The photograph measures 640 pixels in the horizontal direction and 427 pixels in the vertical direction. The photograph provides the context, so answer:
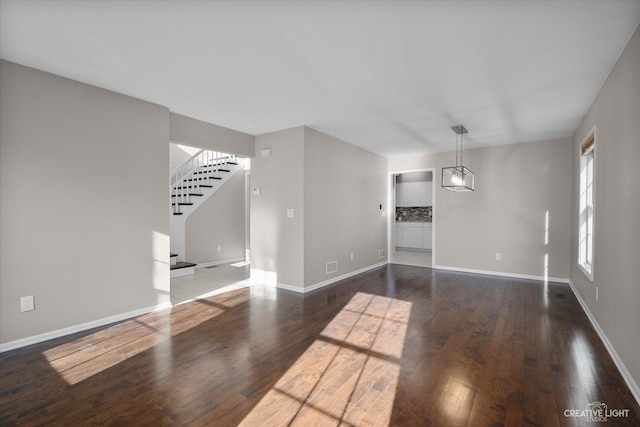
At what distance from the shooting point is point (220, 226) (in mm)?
7156

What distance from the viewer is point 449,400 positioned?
2.01 metres

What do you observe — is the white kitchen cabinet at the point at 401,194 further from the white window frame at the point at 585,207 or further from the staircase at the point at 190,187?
the white window frame at the point at 585,207

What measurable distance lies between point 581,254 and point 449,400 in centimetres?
370

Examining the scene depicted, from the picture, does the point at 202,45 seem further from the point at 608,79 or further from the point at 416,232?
the point at 416,232

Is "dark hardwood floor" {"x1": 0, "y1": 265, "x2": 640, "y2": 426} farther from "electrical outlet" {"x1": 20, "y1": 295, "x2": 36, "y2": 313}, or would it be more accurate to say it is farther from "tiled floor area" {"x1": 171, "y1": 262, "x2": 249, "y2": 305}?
"tiled floor area" {"x1": 171, "y1": 262, "x2": 249, "y2": 305}

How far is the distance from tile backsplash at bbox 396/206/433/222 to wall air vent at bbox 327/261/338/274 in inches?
195

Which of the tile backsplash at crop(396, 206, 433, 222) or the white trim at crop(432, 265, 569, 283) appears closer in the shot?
the white trim at crop(432, 265, 569, 283)

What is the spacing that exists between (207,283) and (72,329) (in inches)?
86.1

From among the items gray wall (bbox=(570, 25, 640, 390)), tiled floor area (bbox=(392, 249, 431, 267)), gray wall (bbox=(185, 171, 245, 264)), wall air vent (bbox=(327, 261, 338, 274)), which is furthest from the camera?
tiled floor area (bbox=(392, 249, 431, 267))

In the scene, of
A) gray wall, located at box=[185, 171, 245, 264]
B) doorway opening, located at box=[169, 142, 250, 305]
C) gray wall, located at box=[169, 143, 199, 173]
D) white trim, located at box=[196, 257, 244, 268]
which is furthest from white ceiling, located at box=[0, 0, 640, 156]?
gray wall, located at box=[169, 143, 199, 173]

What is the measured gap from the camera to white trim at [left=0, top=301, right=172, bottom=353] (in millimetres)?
2719

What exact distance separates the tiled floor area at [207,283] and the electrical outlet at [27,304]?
57.9 inches

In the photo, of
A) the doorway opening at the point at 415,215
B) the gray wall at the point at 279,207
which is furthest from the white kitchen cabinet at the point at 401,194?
the gray wall at the point at 279,207

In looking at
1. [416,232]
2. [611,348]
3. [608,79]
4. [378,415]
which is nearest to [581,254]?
[611,348]
